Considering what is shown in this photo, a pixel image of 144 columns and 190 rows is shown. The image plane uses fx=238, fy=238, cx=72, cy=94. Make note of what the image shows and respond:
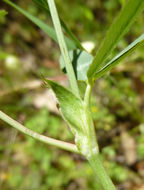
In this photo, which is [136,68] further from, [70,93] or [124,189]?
[70,93]

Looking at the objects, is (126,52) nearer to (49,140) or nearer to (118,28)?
(118,28)

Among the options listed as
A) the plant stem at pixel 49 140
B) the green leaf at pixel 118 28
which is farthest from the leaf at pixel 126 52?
the plant stem at pixel 49 140

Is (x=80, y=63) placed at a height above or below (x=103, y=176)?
above

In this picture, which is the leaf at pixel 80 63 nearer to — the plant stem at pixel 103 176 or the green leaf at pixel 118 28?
the green leaf at pixel 118 28

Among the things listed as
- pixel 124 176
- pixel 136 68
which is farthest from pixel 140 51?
pixel 124 176

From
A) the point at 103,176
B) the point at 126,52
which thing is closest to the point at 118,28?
the point at 126,52

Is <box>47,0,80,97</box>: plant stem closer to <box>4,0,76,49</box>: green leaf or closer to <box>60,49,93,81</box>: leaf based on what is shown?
<box>60,49,93,81</box>: leaf
